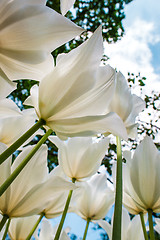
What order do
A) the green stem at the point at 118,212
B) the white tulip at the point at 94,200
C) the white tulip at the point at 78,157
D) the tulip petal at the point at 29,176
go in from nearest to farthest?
the green stem at the point at 118,212, the tulip petal at the point at 29,176, the white tulip at the point at 78,157, the white tulip at the point at 94,200

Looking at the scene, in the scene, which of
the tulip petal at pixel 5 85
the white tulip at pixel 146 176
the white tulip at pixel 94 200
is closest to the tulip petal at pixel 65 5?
the tulip petal at pixel 5 85

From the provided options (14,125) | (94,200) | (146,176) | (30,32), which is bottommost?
(94,200)

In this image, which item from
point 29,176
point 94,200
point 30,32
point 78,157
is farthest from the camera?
point 94,200

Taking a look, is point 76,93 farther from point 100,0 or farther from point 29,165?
point 100,0

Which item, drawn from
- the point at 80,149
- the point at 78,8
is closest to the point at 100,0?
the point at 78,8

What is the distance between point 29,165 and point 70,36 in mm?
203

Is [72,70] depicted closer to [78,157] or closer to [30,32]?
[30,32]

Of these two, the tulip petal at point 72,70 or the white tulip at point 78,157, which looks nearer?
the tulip petal at point 72,70

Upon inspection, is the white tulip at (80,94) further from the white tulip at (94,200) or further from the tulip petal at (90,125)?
the white tulip at (94,200)

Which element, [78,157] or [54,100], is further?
[78,157]

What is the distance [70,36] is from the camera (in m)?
0.33

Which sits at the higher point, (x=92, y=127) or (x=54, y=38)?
(x=54, y=38)

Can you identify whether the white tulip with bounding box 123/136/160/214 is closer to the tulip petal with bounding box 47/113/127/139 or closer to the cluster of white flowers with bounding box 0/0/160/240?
the cluster of white flowers with bounding box 0/0/160/240

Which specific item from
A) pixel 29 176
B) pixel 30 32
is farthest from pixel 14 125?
pixel 30 32
